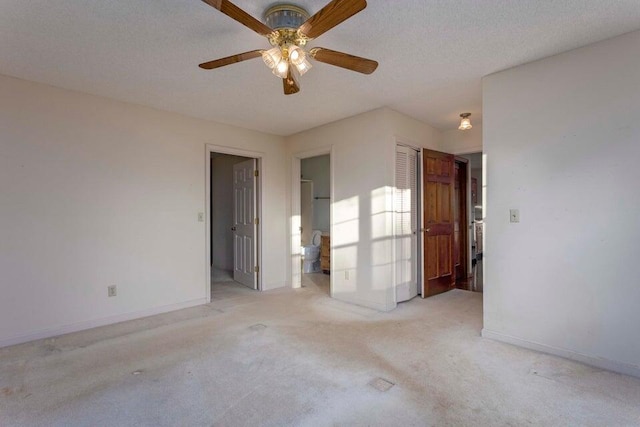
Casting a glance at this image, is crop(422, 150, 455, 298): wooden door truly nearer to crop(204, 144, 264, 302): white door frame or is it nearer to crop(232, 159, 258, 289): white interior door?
crop(204, 144, 264, 302): white door frame

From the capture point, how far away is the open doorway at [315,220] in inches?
220

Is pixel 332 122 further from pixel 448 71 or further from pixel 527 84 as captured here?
pixel 527 84

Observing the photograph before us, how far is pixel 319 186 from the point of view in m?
6.72

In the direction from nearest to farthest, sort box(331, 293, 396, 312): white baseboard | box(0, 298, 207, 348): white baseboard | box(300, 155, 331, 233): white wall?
box(0, 298, 207, 348): white baseboard → box(331, 293, 396, 312): white baseboard → box(300, 155, 331, 233): white wall

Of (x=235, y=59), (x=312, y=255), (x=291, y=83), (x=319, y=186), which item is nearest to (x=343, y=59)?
(x=291, y=83)

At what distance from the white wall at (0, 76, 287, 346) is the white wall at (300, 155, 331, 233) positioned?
9.21 feet

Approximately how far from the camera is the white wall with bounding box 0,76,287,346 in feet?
9.09

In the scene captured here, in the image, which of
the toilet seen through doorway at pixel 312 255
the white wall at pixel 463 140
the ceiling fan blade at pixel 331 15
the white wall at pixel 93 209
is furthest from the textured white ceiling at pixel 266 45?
the toilet seen through doorway at pixel 312 255

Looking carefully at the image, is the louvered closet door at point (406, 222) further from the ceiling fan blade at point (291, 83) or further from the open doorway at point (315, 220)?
the ceiling fan blade at point (291, 83)

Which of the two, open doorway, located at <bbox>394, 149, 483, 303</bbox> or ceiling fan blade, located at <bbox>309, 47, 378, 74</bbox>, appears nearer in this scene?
ceiling fan blade, located at <bbox>309, 47, 378, 74</bbox>

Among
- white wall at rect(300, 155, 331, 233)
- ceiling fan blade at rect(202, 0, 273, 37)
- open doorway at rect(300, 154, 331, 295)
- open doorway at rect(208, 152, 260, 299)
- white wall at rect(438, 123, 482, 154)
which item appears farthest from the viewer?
white wall at rect(300, 155, 331, 233)

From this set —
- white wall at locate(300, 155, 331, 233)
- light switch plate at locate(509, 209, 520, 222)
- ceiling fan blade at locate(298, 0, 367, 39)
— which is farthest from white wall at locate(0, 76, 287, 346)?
light switch plate at locate(509, 209, 520, 222)

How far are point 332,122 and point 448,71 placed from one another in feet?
5.68

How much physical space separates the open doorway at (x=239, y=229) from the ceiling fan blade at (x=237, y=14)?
256 cm
